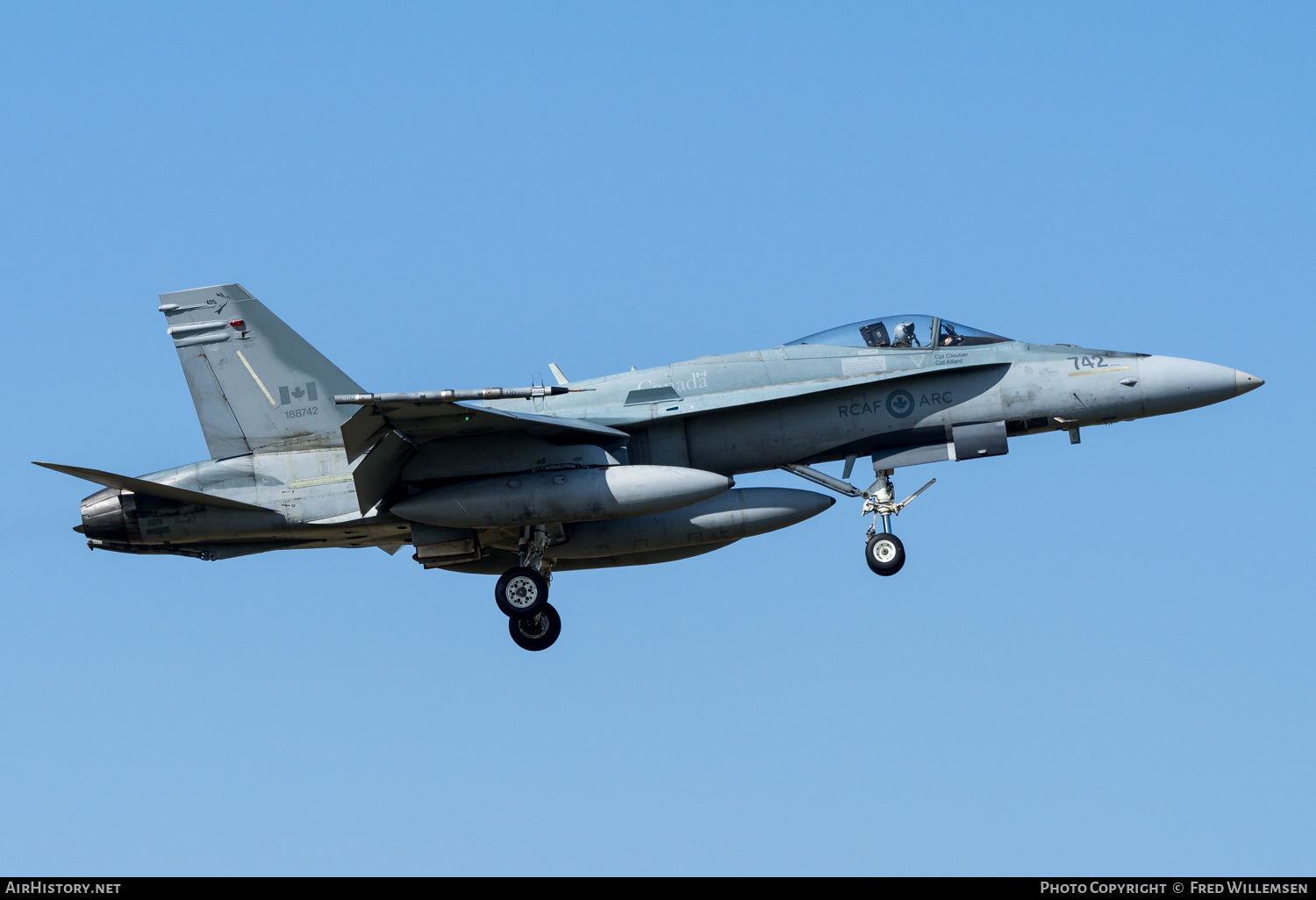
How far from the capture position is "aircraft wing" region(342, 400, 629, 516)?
16.6 meters

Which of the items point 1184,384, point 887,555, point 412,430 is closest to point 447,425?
point 412,430

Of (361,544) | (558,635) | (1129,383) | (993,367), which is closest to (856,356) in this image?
(993,367)

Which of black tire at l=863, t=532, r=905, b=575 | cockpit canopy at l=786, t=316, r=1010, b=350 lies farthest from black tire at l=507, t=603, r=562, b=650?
cockpit canopy at l=786, t=316, r=1010, b=350

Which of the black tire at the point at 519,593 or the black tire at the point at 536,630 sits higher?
the black tire at the point at 519,593

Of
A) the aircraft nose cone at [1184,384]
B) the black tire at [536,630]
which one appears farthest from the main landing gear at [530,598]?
the aircraft nose cone at [1184,384]

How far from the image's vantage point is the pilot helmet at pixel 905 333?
18672 mm

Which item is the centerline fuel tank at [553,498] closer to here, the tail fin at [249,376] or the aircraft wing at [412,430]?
the aircraft wing at [412,430]

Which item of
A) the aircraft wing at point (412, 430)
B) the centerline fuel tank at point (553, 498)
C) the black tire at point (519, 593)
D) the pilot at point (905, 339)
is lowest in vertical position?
the black tire at point (519, 593)

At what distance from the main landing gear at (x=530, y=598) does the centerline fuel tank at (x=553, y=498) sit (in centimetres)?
97

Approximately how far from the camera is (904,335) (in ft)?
61.3

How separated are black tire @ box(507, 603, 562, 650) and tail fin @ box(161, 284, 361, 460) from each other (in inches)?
131
